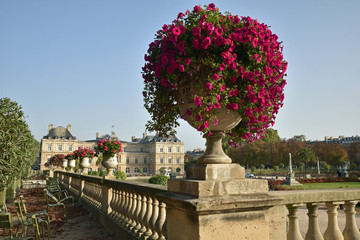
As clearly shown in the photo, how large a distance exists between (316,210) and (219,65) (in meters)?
1.70

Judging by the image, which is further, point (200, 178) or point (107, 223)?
point (107, 223)

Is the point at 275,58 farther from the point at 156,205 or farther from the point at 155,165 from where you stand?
the point at 155,165

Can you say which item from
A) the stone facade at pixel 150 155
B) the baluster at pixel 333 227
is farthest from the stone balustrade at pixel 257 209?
the stone facade at pixel 150 155

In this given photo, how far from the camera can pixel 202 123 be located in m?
2.37

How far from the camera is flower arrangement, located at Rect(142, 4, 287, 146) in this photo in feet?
7.61

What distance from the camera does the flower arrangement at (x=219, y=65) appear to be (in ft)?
7.61

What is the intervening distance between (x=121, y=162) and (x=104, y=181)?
82.5 m

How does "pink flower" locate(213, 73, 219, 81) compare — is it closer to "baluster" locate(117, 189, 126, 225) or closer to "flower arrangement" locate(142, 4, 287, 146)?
"flower arrangement" locate(142, 4, 287, 146)

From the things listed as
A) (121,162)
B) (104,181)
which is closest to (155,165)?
(121,162)

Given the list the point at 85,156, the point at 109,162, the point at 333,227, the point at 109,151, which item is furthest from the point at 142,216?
the point at 85,156

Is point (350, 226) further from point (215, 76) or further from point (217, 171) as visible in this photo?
point (215, 76)

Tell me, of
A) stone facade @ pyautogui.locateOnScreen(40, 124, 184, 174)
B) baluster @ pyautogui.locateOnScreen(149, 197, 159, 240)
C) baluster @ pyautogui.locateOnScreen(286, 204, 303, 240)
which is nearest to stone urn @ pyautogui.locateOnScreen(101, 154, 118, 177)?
baluster @ pyautogui.locateOnScreen(149, 197, 159, 240)

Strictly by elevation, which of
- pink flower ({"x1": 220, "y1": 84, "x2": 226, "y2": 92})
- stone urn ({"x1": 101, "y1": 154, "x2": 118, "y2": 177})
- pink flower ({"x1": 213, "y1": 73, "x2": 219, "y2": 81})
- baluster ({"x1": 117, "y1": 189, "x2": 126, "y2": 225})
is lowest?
baluster ({"x1": 117, "y1": 189, "x2": 126, "y2": 225})

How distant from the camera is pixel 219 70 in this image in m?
2.32
